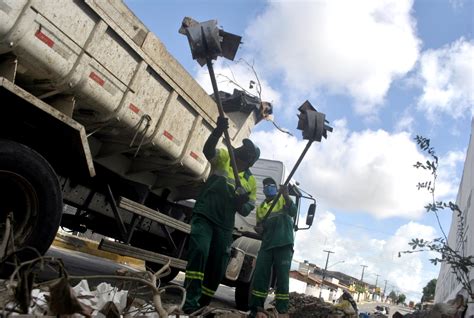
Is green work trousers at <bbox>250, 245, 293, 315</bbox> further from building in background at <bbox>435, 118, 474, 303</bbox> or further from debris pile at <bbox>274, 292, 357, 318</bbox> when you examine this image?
building in background at <bbox>435, 118, 474, 303</bbox>

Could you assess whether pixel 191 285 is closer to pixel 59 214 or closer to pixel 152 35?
pixel 59 214

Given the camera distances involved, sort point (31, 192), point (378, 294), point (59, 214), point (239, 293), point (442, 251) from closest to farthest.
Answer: point (31, 192), point (59, 214), point (442, 251), point (239, 293), point (378, 294)

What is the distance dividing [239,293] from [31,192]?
179 inches

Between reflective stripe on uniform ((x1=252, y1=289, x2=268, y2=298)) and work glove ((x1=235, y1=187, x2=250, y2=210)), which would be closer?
work glove ((x1=235, y1=187, x2=250, y2=210))

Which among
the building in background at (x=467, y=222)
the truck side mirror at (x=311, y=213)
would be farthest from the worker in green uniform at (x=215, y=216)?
the truck side mirror at (x=311, y=213)

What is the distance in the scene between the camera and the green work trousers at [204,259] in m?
3.46

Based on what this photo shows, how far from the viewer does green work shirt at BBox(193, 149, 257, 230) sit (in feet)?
12.5

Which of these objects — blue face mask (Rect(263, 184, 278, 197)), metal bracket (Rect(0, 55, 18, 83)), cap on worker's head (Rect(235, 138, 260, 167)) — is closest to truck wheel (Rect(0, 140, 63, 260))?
metal bracket (Rect(0, 55, 18, 83))

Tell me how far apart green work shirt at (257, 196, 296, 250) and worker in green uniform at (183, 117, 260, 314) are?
1.06 meters

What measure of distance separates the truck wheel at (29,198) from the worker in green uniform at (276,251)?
85.9 inches

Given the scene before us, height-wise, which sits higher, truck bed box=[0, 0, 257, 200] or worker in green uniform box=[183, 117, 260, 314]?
truck bed box=[0, 0, 257, 200]

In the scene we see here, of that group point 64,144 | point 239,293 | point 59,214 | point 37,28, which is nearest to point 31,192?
point 59,214

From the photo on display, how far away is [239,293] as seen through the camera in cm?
716

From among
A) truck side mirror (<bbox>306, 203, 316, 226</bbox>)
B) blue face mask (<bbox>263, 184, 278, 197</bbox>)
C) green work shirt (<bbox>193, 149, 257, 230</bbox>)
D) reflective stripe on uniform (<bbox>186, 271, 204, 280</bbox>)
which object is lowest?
reflective stripe on uniform (<bbox>186, 271, 204, 280</bbox>)
